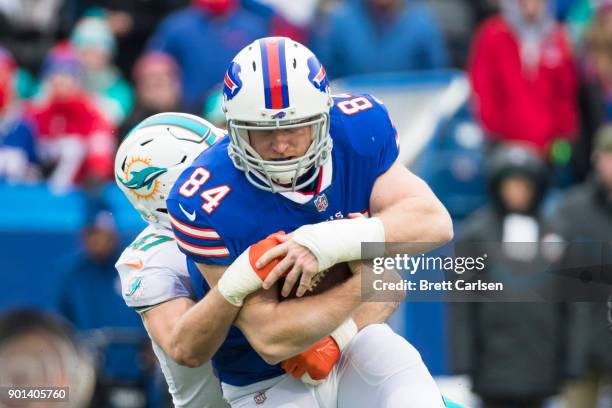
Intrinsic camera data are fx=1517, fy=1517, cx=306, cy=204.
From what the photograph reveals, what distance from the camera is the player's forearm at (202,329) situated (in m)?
5.28

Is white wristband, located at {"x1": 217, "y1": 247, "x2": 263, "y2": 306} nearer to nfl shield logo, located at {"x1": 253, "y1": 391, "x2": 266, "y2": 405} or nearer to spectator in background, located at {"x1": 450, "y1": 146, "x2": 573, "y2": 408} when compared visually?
nfl shield logo, located at {"x1": 253, "y1": 391, "x2": 266, "y2": 405}

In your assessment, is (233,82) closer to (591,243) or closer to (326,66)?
(591,243)

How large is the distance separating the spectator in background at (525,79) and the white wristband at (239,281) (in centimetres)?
591

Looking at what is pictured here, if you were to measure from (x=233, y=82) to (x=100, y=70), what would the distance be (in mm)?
6408

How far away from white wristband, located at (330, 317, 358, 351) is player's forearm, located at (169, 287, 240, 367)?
0.46m

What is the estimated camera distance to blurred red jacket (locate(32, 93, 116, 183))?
10.4 meters

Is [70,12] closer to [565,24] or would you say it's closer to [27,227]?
[27,227]

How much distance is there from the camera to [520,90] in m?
11.0

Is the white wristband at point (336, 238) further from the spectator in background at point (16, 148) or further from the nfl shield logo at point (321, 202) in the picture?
the spectator in background at point (16, 148)

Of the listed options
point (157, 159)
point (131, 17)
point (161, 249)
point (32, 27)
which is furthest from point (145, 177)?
point (32, 27)

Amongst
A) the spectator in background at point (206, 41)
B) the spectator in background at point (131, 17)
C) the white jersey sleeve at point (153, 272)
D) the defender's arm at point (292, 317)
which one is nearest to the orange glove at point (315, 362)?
the defender's arm at point (292, 317)

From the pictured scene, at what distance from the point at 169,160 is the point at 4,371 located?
3.95 ft

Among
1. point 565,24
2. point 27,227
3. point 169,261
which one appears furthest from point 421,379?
point 565,24

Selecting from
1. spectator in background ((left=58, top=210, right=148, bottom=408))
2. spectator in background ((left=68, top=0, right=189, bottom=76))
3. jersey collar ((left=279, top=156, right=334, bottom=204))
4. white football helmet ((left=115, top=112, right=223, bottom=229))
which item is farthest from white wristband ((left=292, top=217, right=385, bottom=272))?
spectator in background ((left=68, top=0, right=189, bottom=76))
